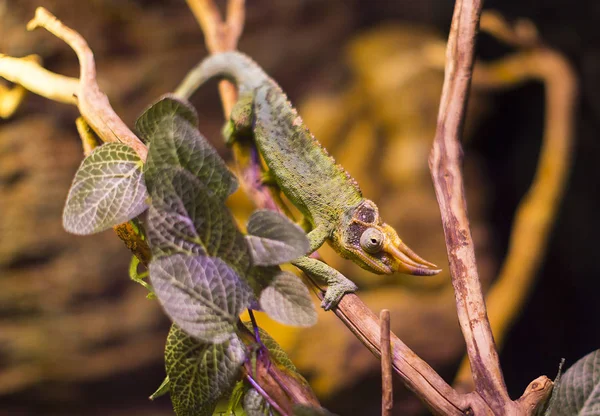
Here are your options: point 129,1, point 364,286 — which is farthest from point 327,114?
point 129,1

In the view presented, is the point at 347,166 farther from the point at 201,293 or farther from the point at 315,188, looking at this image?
the point at 201,293

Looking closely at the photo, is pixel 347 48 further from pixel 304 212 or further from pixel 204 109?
pixel 304 212

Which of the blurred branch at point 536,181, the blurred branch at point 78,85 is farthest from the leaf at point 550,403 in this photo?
the blurred branch at point 536,181

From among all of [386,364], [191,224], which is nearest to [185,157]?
[191,224]

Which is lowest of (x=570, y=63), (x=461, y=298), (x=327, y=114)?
(x=461, y=298)

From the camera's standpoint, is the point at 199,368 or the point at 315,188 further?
the point at 315,188

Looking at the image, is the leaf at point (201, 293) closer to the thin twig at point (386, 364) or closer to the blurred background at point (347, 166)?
the thin twig at point (386, 364)
